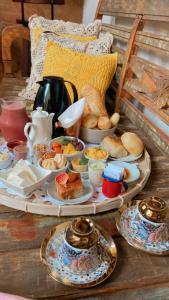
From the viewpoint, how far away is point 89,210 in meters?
0.66

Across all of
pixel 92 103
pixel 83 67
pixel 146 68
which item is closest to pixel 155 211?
pixel 92 103

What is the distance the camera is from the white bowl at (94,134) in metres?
0.98

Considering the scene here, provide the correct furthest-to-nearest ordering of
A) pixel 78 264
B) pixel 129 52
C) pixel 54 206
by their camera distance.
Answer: pixel 129 52 < pixel 54 206 < pixel 78 264

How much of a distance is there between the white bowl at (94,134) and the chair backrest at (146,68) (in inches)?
8.5

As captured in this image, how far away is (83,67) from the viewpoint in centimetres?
131

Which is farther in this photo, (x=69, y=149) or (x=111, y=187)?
(x=69, y=149)

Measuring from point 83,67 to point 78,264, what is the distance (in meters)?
1.03

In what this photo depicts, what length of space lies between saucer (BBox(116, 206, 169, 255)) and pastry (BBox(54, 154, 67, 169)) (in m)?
0.22

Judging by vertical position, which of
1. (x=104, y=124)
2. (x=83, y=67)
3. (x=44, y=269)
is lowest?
(x=44, y=269)

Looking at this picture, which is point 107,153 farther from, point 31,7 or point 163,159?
point 31,7

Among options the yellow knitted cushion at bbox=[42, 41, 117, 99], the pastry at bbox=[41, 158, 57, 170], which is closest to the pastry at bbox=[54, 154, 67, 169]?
the pastry at bbox=[41, 158, 57, 170]

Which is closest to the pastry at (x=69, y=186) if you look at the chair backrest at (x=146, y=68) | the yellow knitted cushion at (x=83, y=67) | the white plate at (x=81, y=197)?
the white plate at (x=81, y=197)

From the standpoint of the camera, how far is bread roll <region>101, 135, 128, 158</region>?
2.88 feet

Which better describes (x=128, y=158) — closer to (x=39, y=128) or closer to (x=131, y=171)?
(x=131, y=171)
